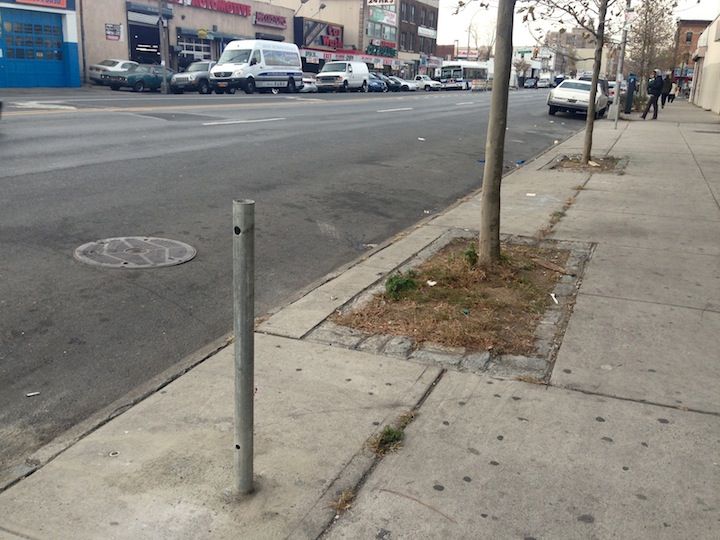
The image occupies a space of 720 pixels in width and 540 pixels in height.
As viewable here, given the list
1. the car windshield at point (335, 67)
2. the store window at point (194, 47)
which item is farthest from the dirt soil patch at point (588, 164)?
the store window at point (194, 47)

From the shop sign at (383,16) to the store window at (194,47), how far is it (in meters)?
29.9

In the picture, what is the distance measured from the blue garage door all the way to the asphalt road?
65.0 feet

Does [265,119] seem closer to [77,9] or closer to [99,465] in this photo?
[99,465]

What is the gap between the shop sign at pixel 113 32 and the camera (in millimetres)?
39803

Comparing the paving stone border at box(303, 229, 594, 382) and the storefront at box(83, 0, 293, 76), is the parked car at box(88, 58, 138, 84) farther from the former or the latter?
the paving stone border at box(303, 229, 594, 382)

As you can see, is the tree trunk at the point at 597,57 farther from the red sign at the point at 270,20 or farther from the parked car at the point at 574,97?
the red sign at the point at 270,20

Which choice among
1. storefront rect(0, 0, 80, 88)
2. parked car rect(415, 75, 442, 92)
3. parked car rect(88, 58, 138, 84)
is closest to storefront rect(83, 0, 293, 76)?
storefront rect(0, 0, 80, 88)

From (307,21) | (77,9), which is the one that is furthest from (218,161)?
(307,21)

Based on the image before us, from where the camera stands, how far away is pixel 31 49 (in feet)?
117

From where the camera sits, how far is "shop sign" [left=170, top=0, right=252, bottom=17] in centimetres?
4476

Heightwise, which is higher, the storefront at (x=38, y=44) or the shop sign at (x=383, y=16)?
the shop sign at (x=383, y=16)

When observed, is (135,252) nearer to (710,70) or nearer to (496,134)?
(496,134)

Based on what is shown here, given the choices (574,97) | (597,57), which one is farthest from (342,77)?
(597,57)

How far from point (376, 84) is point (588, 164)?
39269 mm
